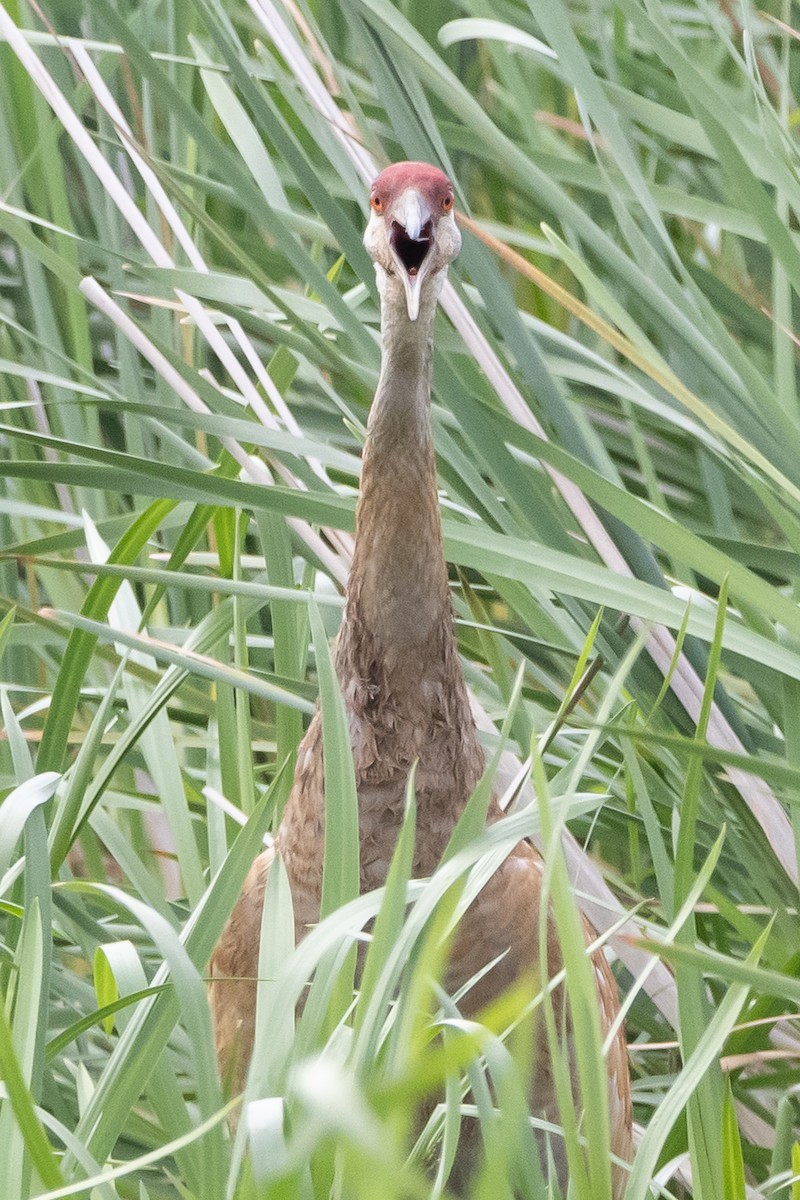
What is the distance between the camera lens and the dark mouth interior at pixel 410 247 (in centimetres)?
143

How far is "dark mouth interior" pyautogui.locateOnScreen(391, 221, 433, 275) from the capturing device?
1432 mm

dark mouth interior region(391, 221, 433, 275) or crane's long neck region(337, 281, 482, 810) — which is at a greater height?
dark mouth interior region(391, 221, 433, 275)

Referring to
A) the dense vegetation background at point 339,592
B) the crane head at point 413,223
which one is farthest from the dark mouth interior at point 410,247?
the dense vegetation background at point 339,592

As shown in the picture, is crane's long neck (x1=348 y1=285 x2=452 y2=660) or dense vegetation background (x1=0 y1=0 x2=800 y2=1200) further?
crane's long neck (x1=348 y1=285 x2=452 y2=660)

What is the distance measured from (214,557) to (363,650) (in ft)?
1.57

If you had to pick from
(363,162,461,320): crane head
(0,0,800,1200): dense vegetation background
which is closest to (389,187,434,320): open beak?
(363,162,461,320): crane head

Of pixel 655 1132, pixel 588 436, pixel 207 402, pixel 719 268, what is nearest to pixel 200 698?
pixel 207 402

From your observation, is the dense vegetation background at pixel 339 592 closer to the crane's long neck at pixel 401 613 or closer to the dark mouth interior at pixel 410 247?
the crane's long neck at pixel 401 613

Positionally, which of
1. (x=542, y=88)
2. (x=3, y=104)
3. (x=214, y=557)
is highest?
(x=542, y=88)

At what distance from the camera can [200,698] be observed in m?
1.83

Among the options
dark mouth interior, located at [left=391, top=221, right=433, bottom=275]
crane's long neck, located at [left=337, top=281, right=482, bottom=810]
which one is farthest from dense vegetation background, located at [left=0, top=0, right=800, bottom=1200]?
dark mouth interior, located at [left=391, top=221, right=433, bottom=275]

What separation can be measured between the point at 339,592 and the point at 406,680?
0.38 metres

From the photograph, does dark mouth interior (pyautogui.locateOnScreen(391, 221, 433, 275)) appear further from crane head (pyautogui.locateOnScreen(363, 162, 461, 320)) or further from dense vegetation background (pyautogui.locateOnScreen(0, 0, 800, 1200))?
dense vegetation background (pyautogui.locateOnScreen(0, 0, 800, 1200))

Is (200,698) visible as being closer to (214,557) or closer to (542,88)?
(214,557)
